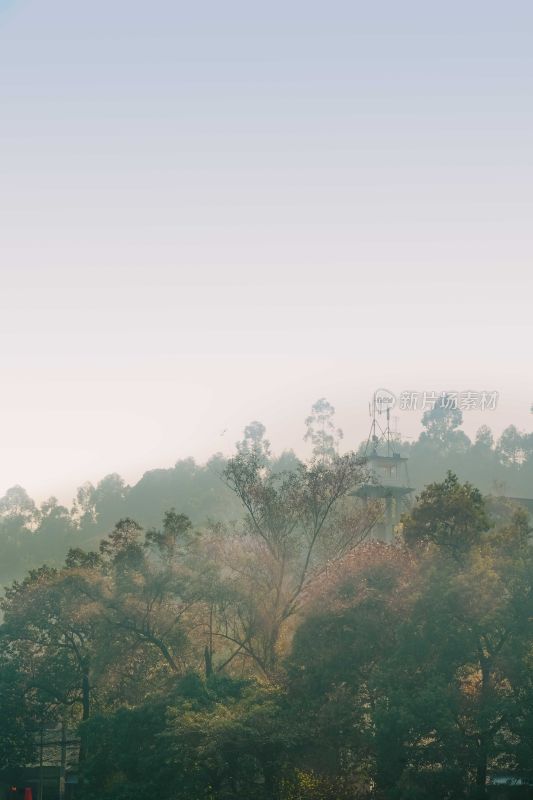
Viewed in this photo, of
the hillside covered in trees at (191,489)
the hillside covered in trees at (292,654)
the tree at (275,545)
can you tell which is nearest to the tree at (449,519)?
the hillside covered in trees at (292,654)

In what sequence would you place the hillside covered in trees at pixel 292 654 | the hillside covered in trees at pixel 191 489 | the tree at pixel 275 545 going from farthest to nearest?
1. the hillside covered in trees at pixel 191 489
2. the tree at pixel 275 545
3. the hillside covered in trees at pixel 292 654

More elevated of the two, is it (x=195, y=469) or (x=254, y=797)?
(x=195, y=469)

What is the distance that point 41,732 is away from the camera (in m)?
51.4

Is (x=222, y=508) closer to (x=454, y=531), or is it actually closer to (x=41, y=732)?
(x=41, y=732)

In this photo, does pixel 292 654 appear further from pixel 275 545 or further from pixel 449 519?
pixel 275 545

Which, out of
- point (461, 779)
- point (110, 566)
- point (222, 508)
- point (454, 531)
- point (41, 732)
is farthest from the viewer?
point (222, 508)

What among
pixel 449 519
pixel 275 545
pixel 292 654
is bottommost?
pixel 292 654

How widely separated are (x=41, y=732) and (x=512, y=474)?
11428 centimetres

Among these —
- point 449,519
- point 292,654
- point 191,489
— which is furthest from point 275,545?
point 191,489

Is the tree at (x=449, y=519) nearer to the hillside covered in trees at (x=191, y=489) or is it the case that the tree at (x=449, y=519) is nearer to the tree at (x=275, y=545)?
the tree at (x=275, y=545)

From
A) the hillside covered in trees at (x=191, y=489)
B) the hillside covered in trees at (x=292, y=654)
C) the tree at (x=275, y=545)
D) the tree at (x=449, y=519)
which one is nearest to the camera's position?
the hillside covered in trees at (x=292, y=654)

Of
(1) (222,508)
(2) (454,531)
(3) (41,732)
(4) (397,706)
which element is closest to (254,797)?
(4) (397,706)

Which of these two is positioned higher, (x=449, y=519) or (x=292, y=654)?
(x=449, y=519)

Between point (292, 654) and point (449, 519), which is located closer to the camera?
point (292, 654)
